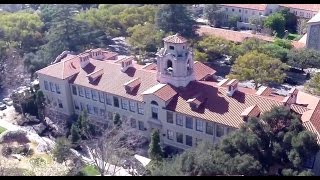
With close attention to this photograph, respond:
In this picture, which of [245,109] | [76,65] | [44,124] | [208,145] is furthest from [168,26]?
[208,145]

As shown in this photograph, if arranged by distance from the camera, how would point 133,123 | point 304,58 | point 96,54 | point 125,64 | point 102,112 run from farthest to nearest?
1. point 304,58
2. point 96,54
3. point 102,112
4. point 125,64
5. point 133,123

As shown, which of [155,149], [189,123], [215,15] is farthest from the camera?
[215,15]

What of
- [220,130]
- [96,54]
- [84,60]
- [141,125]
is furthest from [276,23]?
[220,130]

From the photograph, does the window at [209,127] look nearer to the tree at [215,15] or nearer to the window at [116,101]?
the window at [116,101]

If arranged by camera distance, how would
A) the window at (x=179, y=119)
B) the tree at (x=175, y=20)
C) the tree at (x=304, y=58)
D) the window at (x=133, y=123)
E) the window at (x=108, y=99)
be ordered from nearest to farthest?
the window at (x=179, y=119), the window at (x=133, y=123), the window at (x=108, y=99), the tree at (x=304, y=58), the tree at (x=175, y=20)

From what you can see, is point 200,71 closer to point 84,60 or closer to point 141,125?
point 141,125

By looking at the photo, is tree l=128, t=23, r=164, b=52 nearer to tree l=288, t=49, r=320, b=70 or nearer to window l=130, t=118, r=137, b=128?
tree l=288, t=49, r=320, b=70

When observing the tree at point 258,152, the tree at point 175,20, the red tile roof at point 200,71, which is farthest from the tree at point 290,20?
the tree at point 258,152

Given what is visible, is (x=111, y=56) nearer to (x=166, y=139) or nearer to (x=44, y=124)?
(x=44, y=124)
